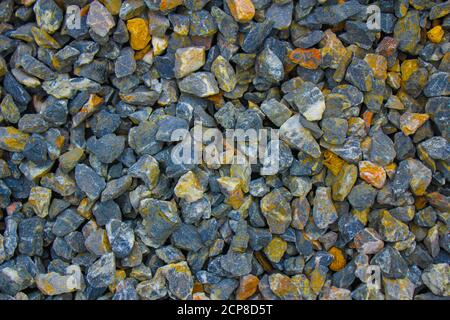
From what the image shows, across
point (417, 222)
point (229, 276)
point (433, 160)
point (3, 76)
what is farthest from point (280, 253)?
point (3, 76)

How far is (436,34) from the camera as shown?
60.2 inches

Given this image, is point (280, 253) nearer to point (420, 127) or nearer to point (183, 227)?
point (183, 227)

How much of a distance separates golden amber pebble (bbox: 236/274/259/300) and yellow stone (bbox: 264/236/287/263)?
Result: 0.07 metres

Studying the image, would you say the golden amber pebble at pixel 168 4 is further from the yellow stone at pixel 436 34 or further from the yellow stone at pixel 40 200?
the yellow stone at pixel 436 34

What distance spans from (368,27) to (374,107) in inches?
8.5

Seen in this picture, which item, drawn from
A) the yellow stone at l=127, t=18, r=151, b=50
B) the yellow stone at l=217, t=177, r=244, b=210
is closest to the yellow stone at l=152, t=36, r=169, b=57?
the yellow stone at l=127, t=18, r=151, b=50

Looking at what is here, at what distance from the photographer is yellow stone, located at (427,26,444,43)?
5.02ft

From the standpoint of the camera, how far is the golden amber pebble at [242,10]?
56.3 inches

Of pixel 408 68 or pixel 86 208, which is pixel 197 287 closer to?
pixel 86 208

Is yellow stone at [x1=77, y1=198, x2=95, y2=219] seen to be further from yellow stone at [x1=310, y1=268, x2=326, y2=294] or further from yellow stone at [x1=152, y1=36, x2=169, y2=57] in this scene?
yellow stone at [x1=310, y1=268, x2=326, y2=294]

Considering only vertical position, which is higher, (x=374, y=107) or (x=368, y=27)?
(x=368, y=27)

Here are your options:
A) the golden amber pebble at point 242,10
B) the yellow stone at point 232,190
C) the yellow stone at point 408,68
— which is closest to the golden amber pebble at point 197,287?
the yellow stone at point 232,190

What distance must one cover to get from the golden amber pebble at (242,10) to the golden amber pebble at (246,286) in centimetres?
66

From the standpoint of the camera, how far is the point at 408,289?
1401 mm
